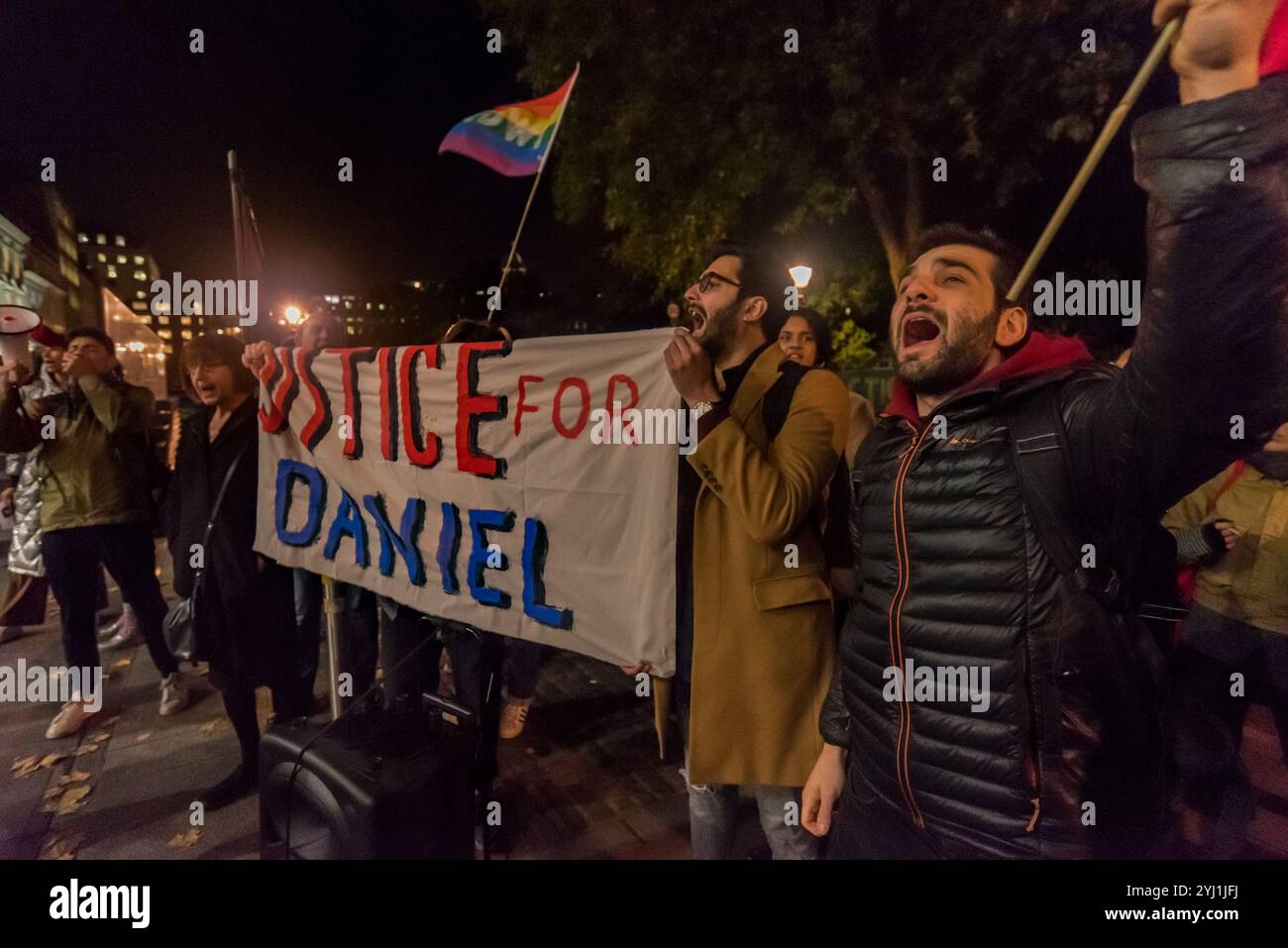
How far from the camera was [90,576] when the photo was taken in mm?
3715

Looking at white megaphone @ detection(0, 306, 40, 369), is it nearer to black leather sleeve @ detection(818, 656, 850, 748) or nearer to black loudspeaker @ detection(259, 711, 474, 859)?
black loudspeaker @ detection(259, 711, 474, 859)

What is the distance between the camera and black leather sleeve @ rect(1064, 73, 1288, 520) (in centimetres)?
101

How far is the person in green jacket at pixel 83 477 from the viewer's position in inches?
143

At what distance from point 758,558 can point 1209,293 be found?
1.25m

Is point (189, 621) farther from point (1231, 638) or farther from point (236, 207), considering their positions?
point (1231, 638)

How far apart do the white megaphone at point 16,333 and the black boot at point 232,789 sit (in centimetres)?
262

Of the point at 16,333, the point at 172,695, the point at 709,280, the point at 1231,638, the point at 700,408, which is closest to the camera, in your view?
the point at 700,408

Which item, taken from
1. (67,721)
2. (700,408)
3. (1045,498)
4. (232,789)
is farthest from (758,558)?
(67,721)

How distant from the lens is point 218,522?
3.14 meters

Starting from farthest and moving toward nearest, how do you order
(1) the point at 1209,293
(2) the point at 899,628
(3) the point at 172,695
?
(3) the point at 172,695 → (2) the point at 899,628 → (1) the point at 1209,293

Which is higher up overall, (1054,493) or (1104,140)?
(1104,140)

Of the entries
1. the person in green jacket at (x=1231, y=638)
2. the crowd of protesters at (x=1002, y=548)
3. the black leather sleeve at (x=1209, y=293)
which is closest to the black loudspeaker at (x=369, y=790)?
the crowd of protesters at (x=1002, y=548)

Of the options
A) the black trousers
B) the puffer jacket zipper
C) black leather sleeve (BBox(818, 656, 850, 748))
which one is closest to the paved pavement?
the black trousers

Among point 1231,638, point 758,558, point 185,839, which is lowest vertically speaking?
point 185,839
